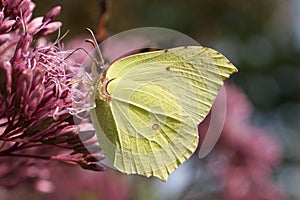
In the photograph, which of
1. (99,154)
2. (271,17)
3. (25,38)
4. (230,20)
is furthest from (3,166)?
(271,17)

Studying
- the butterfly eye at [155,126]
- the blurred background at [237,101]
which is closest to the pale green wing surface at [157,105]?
the butterfly eye at [155,126]

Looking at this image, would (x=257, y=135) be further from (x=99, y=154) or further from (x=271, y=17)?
(x=271, y=17)

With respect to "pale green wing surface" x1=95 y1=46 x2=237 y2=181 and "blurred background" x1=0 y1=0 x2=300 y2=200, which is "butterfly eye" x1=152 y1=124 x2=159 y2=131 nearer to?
"pale green wing surface" x1=95 y1=46 x2=237 y2=181

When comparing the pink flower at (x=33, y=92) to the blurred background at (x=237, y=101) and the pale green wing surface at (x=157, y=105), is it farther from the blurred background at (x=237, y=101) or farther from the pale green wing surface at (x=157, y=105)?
the blurred background at (x=237, y=101)

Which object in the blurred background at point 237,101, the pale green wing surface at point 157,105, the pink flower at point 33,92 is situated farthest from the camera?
the blurred background at point 237,101

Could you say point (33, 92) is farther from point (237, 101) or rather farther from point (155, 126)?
point (237, 101)

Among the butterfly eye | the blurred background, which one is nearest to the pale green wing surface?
the butterfly eye
